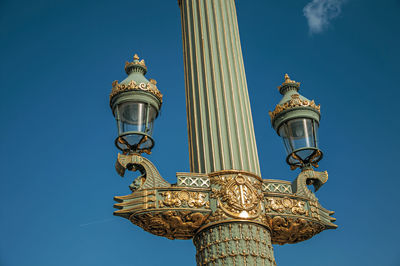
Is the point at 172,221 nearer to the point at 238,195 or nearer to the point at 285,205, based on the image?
the point at 238,195

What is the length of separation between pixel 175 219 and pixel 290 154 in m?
2.78

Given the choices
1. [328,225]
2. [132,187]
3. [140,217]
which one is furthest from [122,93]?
[328,225]

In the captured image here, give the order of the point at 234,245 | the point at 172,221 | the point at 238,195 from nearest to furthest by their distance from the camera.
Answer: the point at 234,245 < the point at 172,221 < the point at 238,195

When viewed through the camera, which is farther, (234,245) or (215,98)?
(215,98)

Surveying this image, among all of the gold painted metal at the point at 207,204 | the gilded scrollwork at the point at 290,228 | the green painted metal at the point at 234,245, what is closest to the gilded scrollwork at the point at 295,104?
the gold painted metal at the point at 207,204

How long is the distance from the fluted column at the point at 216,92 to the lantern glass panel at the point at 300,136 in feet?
3.07

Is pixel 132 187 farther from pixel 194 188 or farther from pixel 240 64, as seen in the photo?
pixel 240 64

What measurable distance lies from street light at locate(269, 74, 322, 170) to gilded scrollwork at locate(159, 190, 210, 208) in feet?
7.76

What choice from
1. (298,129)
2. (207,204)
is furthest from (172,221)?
(298,129)

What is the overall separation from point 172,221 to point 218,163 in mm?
1215

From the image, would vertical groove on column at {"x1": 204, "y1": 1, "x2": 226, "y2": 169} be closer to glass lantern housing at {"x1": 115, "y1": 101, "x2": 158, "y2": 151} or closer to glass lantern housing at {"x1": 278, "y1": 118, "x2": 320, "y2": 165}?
glass lantern housing at {"x1": 115, "y1": 101, "x2": 158, "y2": 151}

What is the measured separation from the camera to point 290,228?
25.5 ft

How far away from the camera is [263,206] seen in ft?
24.6

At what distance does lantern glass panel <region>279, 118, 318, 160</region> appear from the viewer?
28.7 ft
